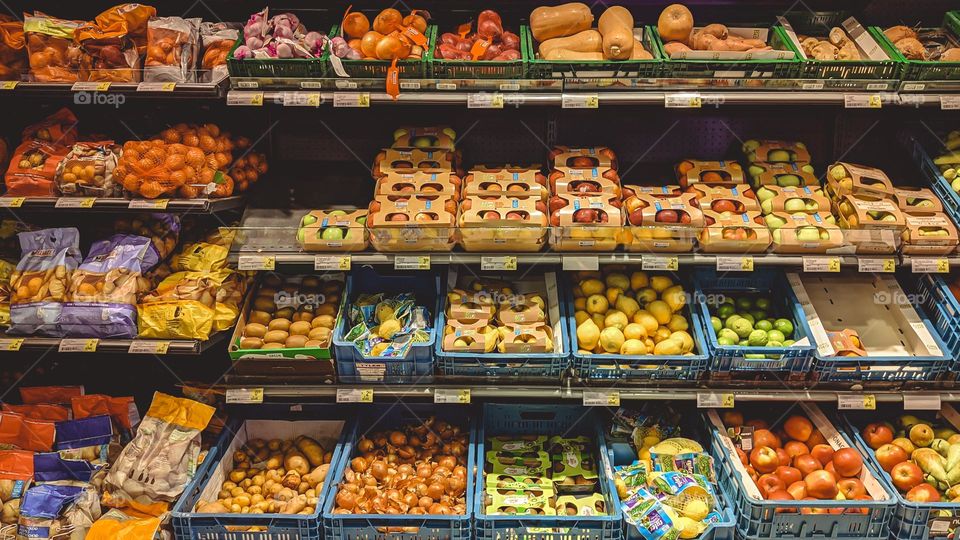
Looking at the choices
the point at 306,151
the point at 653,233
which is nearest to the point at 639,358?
the point at 653,233

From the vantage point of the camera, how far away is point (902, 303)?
3049 mm

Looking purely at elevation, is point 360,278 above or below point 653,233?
below

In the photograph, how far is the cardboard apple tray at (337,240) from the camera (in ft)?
9.23

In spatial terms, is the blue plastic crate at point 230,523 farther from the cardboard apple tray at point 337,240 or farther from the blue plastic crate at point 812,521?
the blue plastic crate at point 812,521

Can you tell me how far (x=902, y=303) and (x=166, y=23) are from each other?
324 centimetres

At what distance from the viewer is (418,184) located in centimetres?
296

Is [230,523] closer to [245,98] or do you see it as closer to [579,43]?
[245,98]

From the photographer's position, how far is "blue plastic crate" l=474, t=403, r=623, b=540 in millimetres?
2674

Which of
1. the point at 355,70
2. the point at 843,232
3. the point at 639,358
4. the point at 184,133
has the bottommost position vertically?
the point at 639,358

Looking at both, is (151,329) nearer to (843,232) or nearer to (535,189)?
(535,189)

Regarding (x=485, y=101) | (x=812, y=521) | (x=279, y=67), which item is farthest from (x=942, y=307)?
(x=279, y=67)

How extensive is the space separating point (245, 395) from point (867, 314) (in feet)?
8.76

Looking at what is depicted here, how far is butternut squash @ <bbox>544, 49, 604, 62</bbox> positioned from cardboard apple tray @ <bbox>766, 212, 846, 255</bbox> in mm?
966

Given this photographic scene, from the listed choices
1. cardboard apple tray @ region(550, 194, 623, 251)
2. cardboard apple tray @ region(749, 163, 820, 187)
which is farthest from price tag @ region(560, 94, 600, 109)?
cardboard apple tray @ region(749, 163, 820, 187)
